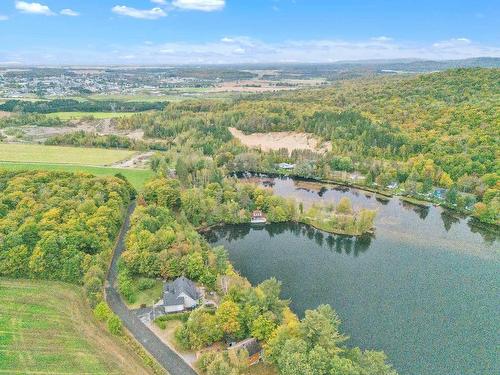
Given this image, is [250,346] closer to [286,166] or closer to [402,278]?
[402,278]

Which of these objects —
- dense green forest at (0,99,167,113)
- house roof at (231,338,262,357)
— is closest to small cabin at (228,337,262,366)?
house roof at (231,338,262,357)

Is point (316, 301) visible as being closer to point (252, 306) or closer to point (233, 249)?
point (252, 306)

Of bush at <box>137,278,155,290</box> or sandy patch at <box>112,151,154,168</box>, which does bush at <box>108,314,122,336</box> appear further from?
sandy patch at <box>112,151,154,168</box>

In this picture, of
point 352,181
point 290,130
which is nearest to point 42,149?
point 290,130

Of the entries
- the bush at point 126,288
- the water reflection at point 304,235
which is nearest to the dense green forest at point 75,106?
the water reflection at point 304,235

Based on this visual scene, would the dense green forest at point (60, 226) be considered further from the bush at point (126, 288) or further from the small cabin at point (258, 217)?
the small cabin at point (258, 217)
